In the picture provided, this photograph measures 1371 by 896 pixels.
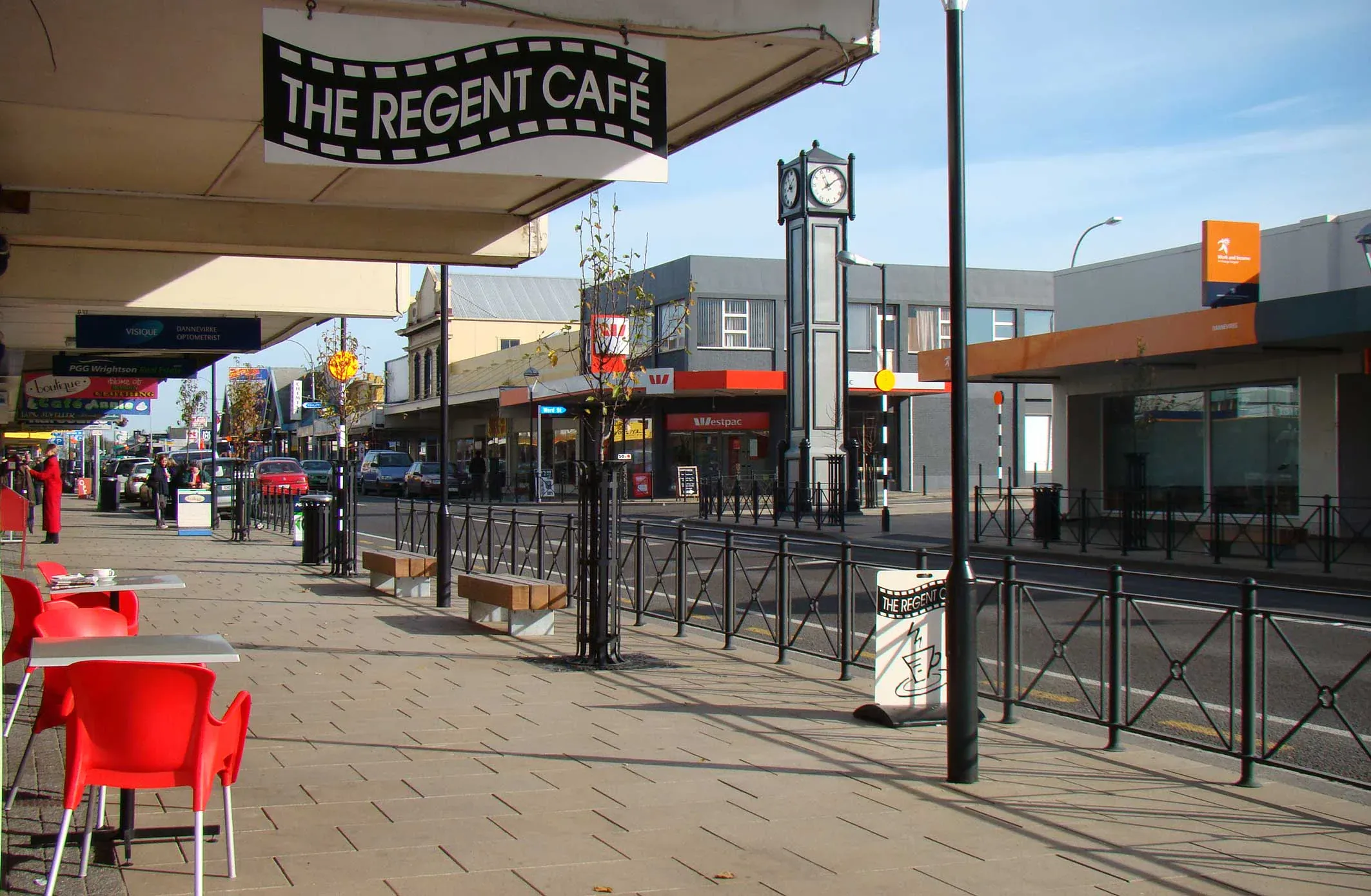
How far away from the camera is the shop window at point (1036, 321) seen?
5041cm

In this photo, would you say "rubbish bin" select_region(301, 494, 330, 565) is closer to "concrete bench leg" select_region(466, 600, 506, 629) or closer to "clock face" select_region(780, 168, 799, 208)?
"concrete bench leg" select_region(466, 600, 506, 629)

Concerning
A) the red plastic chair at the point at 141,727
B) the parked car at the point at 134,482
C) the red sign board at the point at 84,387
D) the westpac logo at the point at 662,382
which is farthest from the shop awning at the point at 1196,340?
the parked car at the point at 134,482

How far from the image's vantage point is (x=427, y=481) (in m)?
48.3

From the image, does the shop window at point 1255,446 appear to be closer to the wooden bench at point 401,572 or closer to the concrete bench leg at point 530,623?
the wooden bench at point 401,572

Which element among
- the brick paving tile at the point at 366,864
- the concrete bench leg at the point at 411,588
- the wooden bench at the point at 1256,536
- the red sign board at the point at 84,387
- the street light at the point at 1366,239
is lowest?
the brick paving tile at the point at 366,864

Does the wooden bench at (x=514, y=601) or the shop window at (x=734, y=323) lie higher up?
the shop window at (x=734, y=323)

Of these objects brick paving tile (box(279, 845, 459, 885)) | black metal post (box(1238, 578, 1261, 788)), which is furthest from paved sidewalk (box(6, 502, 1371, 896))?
black metal post (box(1238, 578, 1261, 788))

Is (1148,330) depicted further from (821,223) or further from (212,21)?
(212,21)

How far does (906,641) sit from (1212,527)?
50.8 feet

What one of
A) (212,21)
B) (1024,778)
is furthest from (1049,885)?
(212,21)

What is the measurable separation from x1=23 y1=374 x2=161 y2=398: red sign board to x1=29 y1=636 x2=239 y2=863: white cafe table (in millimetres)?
23090

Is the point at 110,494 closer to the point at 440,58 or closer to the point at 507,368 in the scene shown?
the point at 507,368

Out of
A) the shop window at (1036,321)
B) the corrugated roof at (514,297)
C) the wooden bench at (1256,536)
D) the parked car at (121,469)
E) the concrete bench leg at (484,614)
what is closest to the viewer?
the concrete bench leg at (484,614)

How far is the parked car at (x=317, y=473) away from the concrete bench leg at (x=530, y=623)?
128 feet
